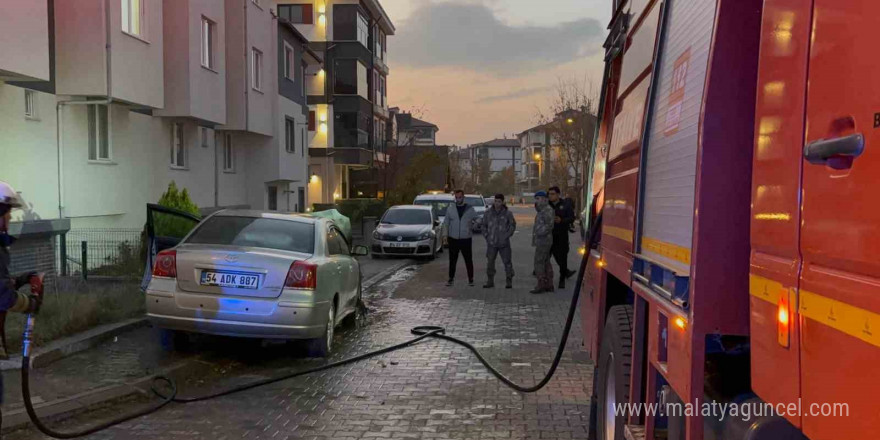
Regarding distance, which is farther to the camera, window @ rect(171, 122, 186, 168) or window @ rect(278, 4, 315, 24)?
window @ rect(278, 4, 315, 24)

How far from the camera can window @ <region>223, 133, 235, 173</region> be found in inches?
956

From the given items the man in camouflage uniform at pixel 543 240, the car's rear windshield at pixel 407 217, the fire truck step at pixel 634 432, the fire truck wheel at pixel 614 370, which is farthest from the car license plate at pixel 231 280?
the car's rear windshield at pixel 407 217

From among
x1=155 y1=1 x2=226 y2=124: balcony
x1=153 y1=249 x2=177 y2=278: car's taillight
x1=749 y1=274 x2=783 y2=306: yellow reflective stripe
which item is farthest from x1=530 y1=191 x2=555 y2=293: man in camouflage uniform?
x1=749 y1=274 x2=783 y2=306: yellow reflective stripe

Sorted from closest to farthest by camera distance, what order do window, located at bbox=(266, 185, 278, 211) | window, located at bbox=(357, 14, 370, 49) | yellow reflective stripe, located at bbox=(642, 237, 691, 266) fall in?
1. yellow reflective stripe, located at bbox=(642, 237, 691, 266)
2. window, located at bbox=(266, 185, 278, 211)
3. window, located at bbox=(357, 14, 370, 49)

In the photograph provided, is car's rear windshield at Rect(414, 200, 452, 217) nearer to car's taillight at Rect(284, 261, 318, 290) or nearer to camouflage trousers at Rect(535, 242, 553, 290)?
camouflage trousers at Rect(535, 242, 553, 290)

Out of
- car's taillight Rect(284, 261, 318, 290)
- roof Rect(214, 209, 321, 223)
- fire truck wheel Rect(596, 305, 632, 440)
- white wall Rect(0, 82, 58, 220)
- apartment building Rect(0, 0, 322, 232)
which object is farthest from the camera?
apartment building Rect(0, 0, 322, 232)

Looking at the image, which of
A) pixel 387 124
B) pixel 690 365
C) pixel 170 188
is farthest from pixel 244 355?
pixel 387 124

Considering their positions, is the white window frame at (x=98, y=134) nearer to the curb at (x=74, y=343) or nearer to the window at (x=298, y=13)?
the curb at (x=74, y=343)

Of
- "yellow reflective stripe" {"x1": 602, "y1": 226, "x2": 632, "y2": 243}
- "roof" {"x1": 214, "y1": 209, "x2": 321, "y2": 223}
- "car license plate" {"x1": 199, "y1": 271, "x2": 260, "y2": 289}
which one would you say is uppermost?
"yellow reflective stripe" {"x1": 602, "y1": 226, "x2": 632, "y2": 243}

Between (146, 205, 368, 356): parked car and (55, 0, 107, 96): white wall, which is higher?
(55, 0, 107, 96): white wall

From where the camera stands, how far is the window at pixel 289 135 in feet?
95.3

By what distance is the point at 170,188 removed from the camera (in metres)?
17.0

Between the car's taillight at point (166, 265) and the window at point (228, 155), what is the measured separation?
1731cm

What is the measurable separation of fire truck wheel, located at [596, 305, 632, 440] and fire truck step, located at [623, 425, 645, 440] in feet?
0.55
